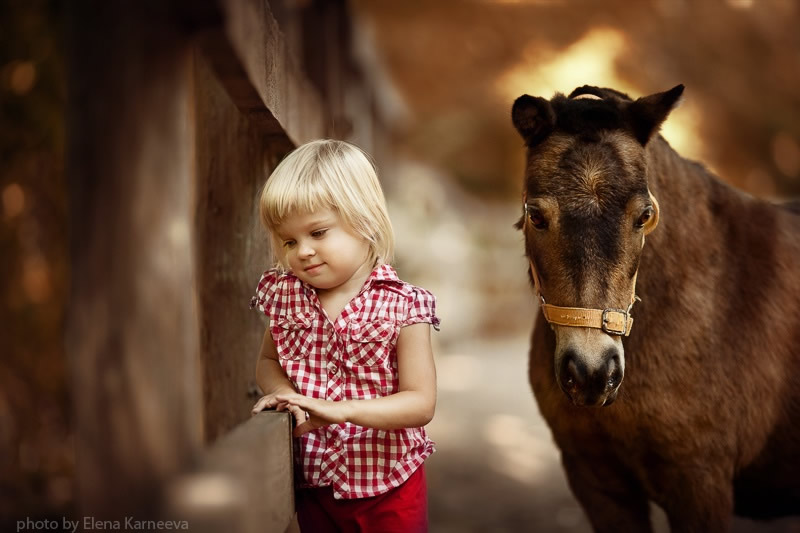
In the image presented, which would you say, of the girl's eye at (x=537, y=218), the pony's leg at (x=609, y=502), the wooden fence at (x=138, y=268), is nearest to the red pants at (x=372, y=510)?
the wooden fence at (x=138, y=268)

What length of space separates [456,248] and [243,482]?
35.2 ft

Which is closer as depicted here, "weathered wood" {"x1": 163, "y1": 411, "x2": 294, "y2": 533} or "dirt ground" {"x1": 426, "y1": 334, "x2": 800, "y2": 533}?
"weathered wood" {"x1": 163, "y1": 411, "x2": 294, "y2": 533}

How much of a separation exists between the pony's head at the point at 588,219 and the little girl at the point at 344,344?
21.8 inches

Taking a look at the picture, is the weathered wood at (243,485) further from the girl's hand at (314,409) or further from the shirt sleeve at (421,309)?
the shirt sleeve at (421,309)

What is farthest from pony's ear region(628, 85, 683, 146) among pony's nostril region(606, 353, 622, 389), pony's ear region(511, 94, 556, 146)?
pony's nostril region(606, 353, 622, 389)

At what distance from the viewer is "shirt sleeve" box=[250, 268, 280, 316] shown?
1815 mm

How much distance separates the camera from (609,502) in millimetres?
2727

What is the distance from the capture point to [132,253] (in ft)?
3.35

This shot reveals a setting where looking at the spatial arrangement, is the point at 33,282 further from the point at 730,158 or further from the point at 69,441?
the point at 730,158

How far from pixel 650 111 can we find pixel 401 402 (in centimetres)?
132

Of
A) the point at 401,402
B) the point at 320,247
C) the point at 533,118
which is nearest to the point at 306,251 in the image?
the point at 320,247

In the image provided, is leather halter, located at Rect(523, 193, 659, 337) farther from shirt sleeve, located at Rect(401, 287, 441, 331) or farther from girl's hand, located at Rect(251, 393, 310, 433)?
girl's hand, located at Rect(251, 393, 310, 433)

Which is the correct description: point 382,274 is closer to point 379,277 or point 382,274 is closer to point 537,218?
point 379,277

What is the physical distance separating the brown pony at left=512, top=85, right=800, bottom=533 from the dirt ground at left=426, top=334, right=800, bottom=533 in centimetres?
188
